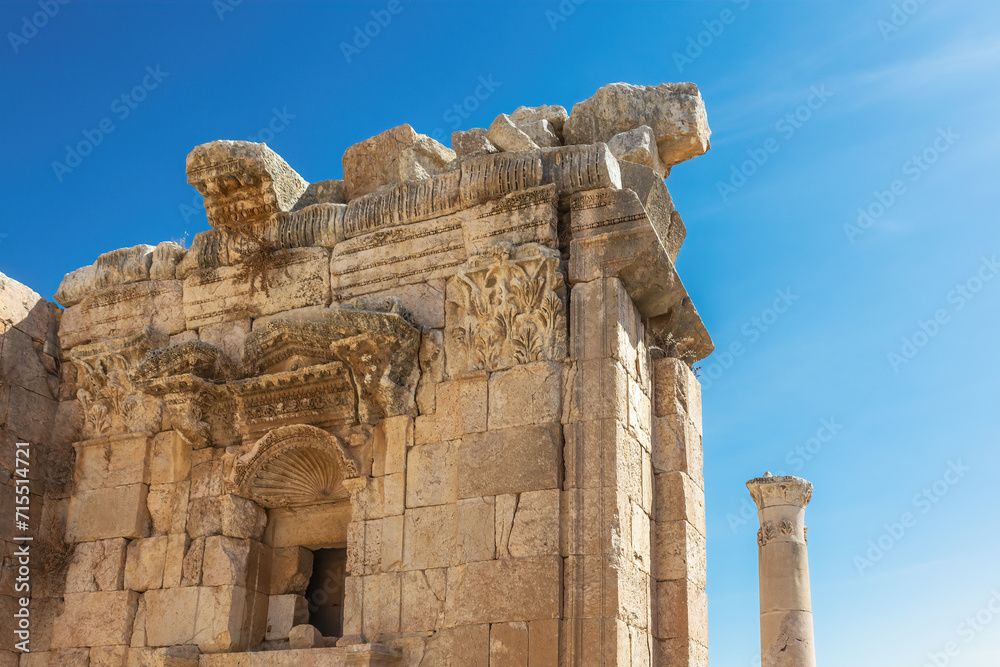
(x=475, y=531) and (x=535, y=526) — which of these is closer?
(x=535, y=526)

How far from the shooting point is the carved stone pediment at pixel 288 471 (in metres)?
8.39

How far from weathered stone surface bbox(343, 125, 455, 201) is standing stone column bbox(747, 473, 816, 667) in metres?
6.25

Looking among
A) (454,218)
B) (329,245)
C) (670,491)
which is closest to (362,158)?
(329,245)

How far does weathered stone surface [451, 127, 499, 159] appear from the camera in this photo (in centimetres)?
874

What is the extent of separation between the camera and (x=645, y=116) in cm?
945

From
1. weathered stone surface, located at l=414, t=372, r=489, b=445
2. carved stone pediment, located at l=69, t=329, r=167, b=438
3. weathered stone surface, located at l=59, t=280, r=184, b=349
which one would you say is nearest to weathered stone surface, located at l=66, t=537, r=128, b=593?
carved stone pediment, located at l=69, t=329, r=167, b=438

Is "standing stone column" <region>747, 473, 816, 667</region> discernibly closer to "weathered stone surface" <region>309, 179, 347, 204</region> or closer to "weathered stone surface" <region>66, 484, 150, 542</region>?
"weathered stone surface" <region>309, 179, 347, 204</region>

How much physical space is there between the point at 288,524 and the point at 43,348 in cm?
324

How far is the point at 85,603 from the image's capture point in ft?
28.4

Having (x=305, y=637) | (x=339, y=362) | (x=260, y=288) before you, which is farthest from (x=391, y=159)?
(x=305, y=637)

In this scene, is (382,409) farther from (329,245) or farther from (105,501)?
(105,501)

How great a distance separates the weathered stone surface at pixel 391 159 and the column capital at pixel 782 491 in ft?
20.2

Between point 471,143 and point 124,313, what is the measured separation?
12.4ft

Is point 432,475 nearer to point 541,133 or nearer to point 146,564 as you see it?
point 146,564
